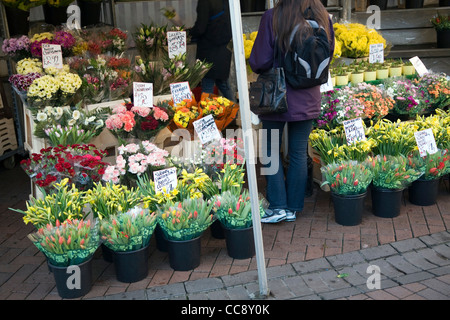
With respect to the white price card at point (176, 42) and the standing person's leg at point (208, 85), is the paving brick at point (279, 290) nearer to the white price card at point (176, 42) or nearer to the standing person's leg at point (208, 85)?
the white price card at point (176, 42)

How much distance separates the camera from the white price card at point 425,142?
438 centimetres

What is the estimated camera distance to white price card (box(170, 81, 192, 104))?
4.57 m

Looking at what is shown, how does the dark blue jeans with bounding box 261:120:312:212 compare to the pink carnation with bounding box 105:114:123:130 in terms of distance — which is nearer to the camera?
the pink carnation with bounding box 105:114:123:130

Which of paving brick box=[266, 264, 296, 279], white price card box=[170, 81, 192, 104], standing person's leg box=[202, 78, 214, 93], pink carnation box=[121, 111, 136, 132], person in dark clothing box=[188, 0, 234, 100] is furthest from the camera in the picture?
standing person's leg box=[202, 78, 214, 93]

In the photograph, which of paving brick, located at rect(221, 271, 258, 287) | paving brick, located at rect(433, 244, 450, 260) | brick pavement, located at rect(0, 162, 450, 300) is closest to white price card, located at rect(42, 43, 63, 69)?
brick pavement, located at rect(0, 162, 450, 300)

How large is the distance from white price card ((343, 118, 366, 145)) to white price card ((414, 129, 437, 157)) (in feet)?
1.35

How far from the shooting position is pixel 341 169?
4148mm

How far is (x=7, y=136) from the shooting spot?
5.94m

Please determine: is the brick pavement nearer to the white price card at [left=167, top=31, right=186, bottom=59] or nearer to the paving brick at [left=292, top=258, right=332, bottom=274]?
the paving brick at [left=292, top=258, right=332, bottom=274]

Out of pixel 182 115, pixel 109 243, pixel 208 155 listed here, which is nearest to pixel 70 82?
pixel 182 115

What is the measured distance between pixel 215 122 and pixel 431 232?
185cm

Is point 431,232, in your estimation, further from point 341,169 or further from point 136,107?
point 136,107

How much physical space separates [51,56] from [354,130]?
8.43 feet

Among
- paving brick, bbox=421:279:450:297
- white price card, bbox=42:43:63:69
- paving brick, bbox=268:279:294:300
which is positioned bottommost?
paving brick, bbox=421:279:450:297
